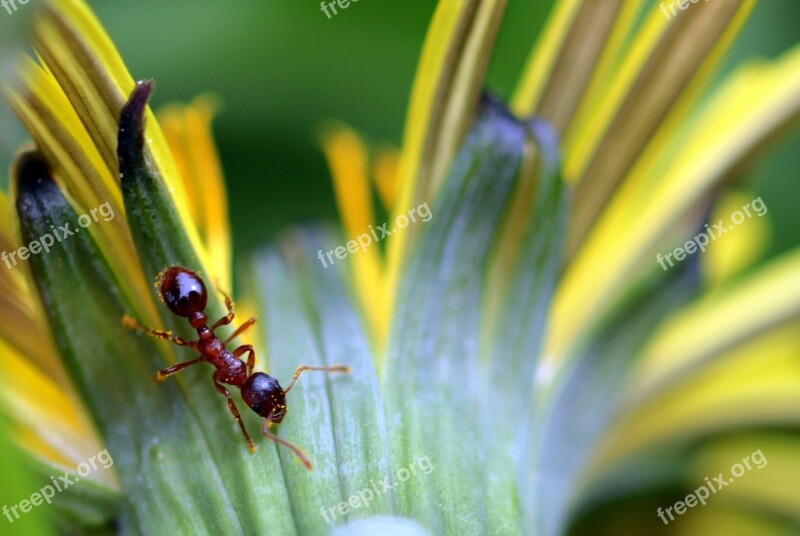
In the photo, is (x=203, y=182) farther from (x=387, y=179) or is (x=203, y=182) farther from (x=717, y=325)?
(x=717, y=325)

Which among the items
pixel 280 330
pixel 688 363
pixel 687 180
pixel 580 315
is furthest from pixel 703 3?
pixel 280 330

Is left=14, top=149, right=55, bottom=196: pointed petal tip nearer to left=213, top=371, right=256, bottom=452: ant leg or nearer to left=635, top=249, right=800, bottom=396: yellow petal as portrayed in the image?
left=213, top=371, right=256, bottom=452: ant leg

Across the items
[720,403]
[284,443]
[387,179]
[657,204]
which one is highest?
[387,179]

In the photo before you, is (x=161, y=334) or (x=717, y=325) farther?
(x=717, y=325)

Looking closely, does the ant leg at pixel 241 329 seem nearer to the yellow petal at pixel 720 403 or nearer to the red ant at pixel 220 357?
the red ant at pixel 220 357

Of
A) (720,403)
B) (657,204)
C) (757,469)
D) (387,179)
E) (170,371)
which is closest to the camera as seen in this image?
(170,371)

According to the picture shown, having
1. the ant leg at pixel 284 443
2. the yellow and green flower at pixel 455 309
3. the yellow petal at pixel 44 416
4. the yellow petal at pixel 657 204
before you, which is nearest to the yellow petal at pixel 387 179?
the yellow and green flower at pixel 455 309

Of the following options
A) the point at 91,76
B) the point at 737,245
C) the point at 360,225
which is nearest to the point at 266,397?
the point at 91,76

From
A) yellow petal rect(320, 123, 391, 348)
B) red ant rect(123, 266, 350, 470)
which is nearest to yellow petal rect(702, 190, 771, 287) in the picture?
yellow petal rect(320, 123, 391, 348)
